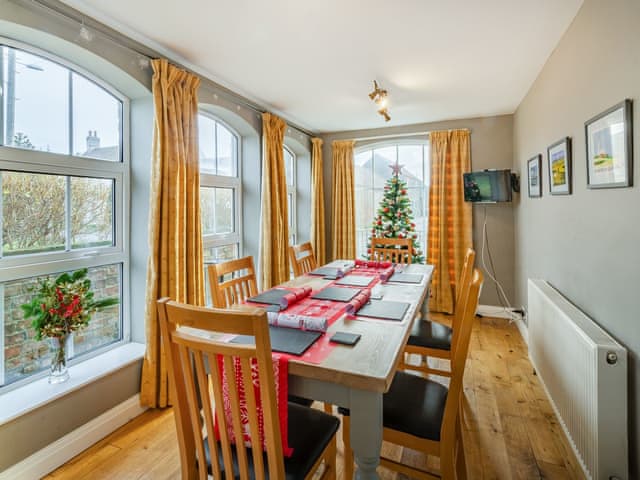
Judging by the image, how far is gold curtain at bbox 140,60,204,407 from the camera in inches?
86.8

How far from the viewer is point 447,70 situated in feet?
9.13

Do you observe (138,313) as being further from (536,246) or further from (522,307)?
(522,307)

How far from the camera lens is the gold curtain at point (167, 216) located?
2.21 meters

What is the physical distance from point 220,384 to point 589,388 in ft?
5.28

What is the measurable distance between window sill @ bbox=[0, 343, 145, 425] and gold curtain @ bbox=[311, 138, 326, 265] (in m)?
2.80

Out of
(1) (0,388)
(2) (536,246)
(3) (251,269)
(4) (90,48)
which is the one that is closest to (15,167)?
(4) (90,48)

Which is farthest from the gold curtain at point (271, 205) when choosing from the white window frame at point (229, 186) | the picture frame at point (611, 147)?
the picture frame at point (611, 147)

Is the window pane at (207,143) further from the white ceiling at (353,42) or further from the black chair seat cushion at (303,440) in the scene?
the black chair seat cushion at (303,440)

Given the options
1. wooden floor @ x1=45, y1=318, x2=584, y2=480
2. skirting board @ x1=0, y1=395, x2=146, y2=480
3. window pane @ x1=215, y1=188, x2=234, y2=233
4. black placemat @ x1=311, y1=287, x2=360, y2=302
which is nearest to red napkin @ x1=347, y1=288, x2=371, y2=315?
black placemat @ x1=311, y1=287, x2=360, y2=302

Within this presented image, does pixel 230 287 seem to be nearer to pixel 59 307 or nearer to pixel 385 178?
pixel 59 307

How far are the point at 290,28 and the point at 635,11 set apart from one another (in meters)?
Result: 1.71

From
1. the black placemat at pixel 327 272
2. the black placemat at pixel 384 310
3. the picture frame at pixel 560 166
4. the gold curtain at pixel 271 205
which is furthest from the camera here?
the gold curtain at pixel 271 205

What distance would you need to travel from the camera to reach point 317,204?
4.78m

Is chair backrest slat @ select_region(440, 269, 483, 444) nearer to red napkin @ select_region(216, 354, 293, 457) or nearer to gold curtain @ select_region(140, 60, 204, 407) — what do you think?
red napkin @ select_region(216, 354, 293, 457)
